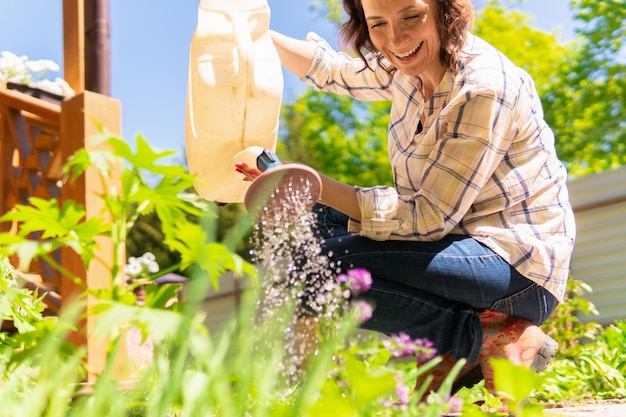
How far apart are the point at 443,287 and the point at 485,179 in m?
0.32

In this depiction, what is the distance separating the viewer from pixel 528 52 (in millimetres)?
17938

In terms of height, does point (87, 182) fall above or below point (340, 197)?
below

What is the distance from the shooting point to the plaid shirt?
1.98 m

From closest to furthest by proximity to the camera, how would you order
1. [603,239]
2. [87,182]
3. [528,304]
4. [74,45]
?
[528,304]
[87,182]
[74,45]
[603,239]

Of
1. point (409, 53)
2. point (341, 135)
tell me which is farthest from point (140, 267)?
point (341, 135)

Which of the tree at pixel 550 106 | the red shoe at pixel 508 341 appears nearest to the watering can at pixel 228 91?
the red shoe at pixel 508 341

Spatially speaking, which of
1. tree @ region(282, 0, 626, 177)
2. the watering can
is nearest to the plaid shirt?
the watering can

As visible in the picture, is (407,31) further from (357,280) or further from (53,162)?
(53,162)

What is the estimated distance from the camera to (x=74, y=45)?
4.27m

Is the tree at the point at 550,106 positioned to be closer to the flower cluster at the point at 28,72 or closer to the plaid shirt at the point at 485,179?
the flower cluster at the point at 28,72

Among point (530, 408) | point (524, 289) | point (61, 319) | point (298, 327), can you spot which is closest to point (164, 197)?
point (61, 319)

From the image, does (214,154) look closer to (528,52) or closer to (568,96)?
(568,96)

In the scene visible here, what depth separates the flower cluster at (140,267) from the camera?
5375 mm

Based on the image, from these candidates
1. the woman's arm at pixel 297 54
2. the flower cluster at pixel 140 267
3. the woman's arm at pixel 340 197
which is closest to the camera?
the woman's arm at pixel 340 197
